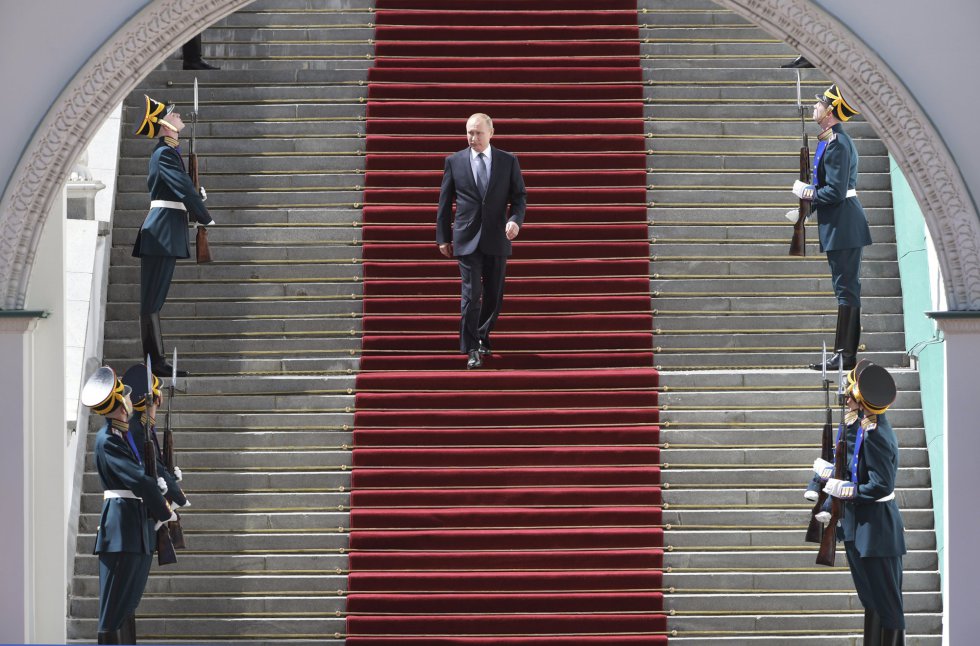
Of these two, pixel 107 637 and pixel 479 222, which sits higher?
pixel 479 222

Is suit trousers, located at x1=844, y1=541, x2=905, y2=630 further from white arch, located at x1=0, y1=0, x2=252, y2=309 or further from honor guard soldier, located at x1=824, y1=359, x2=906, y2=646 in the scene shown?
white arch, located at x1=0, y1=0, x2=252, y2=309

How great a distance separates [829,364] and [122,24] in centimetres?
516

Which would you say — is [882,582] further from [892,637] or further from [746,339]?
[746,339]

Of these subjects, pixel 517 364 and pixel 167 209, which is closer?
pixel 167 209

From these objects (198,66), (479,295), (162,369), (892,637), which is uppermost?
(198,66)

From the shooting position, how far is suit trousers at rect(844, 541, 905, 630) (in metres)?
9.38

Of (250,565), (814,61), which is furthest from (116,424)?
(814,61)

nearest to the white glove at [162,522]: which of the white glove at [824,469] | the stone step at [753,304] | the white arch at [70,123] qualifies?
the white arch at [70,123]

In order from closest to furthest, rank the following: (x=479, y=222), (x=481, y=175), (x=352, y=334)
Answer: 1. (x=479, y=222)
2. (x=481, y=175)
3. (x=352, y=334)

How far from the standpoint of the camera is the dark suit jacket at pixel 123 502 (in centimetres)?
938

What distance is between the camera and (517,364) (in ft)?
38.4

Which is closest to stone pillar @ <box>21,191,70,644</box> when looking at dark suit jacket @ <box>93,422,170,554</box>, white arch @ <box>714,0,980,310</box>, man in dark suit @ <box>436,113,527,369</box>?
dark suit jacket @ <box>93,422,170,554</box>

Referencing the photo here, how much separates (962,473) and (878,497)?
0.79 metres

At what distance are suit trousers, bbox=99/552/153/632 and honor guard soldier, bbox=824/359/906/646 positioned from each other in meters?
3.94
